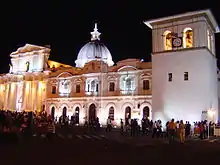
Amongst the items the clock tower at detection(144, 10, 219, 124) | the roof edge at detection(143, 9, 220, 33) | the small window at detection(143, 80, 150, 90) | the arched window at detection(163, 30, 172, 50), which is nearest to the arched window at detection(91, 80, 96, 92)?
the small window at detection(143, 80, 150, 90)

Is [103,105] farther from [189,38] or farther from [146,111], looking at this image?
[189,38]

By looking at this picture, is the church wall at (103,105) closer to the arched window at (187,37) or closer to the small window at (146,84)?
the small window at (146,84)

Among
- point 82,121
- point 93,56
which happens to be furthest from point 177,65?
point 93,56

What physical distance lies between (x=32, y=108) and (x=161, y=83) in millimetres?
25581

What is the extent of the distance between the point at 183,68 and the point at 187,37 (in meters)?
3.52

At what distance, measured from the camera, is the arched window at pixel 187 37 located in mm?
30414

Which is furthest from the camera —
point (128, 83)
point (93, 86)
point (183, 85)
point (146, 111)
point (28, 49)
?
point (28, 49)

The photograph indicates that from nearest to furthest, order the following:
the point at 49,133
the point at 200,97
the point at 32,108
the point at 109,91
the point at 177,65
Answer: the point at 49,133 < the point at 200,97 < the point at 177,65 < the point at 109,91 < the point at 32,108

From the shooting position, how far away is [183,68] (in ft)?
98.5

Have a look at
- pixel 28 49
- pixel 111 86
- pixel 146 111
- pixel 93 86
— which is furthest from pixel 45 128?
pixel 28 49

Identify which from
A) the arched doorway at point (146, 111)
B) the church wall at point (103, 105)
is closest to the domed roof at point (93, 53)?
the church wall at point (103, 105)

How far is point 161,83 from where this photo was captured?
31047 mm

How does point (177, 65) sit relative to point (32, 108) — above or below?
above

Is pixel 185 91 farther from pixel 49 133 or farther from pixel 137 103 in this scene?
pixel 49 133
